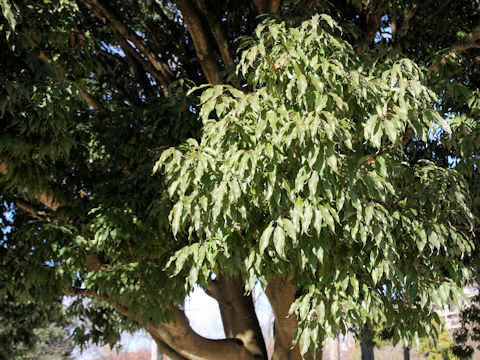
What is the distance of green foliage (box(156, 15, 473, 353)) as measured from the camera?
293cm

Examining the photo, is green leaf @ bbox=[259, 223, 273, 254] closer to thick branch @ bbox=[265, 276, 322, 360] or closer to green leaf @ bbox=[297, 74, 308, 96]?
green leaf @ bbox=[297, 74, 308, 96]

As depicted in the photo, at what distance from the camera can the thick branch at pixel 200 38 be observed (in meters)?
4.89

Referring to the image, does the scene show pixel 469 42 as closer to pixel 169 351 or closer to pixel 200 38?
pixel 200 38

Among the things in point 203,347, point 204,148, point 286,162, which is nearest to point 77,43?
point 204,148

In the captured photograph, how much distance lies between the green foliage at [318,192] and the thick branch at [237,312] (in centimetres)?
257

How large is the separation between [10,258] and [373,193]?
3376mm

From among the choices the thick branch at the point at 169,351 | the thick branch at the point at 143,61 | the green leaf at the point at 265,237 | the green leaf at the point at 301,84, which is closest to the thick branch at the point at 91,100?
the thick branch at the point at 143,61

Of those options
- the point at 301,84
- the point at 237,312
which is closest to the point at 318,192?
the point at 301,84

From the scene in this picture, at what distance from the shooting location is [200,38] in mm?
5047

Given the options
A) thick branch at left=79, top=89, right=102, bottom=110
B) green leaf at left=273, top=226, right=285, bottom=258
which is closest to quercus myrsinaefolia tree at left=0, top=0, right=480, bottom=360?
green leaf at left=273, top=226, right=285, bottom=258

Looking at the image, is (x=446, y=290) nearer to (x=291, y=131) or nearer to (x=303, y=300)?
(x=303, y=300)

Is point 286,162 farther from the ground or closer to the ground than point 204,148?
closer to the ground

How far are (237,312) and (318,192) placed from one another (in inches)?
135

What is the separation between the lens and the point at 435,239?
3221 mm
